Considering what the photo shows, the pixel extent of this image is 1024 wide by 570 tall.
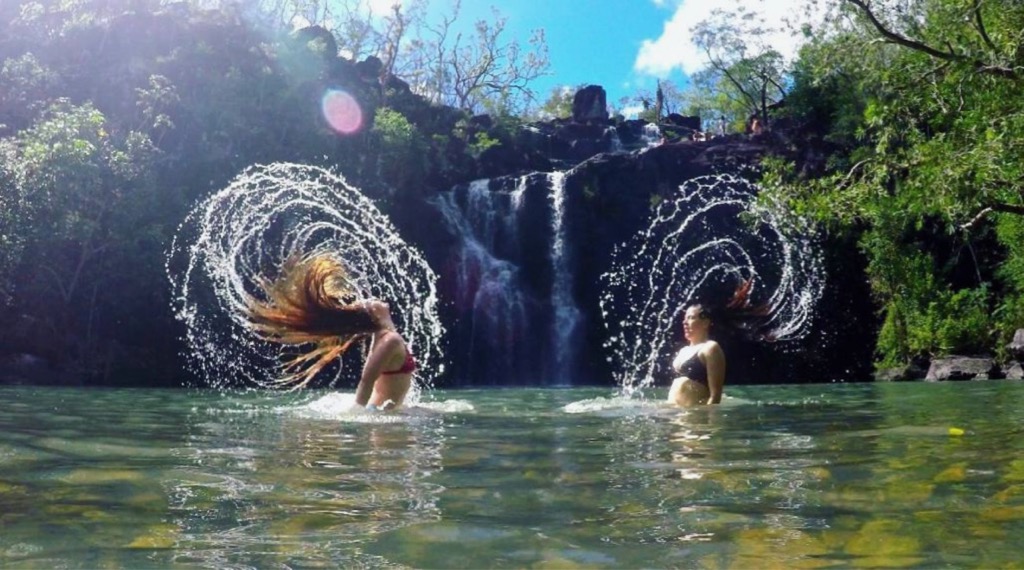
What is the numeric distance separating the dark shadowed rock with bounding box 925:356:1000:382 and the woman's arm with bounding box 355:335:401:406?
20824 mm

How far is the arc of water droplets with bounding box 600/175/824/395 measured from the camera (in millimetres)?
33125

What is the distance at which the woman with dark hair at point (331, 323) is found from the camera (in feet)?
30.7

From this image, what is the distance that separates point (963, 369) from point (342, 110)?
23617 millimetres

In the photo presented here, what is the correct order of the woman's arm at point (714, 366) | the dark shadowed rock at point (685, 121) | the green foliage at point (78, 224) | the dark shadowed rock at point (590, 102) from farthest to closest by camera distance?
the dark shadowed rock at point (685, 121)
the dark shadowed rock at point (590, 102)
the green foliage at point (78, 224)
the woman's arm at point (714, 366)

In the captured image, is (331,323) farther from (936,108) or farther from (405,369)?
(936,108)

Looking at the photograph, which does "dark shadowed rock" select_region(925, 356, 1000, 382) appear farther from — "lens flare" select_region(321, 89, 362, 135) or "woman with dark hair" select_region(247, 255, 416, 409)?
"lens flare" select_region(321, 89, 362, 135)

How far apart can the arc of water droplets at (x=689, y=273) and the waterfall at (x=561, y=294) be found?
1200 millimetres

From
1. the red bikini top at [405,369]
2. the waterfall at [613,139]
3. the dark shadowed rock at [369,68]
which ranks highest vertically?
the dark shadowed rock at [369,68]

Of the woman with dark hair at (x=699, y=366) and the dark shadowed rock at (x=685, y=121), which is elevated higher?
the dark shadowed rock at (x=685, y=121)

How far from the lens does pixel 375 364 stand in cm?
933

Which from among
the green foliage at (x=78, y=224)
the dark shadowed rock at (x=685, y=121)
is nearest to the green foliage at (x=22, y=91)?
the green foliage at (x=78, y=224)

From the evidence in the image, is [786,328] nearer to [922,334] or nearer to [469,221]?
[922,334]

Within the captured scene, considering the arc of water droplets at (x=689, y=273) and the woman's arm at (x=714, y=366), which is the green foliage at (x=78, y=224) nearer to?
the arc of water droplets at (x=689, y=273)

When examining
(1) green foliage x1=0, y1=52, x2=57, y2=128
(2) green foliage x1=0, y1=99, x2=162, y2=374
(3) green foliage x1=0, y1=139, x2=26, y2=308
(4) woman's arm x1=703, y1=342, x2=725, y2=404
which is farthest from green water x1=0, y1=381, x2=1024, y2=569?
(1) green foliage x1=0, y1=52, x2=57, y2=128
